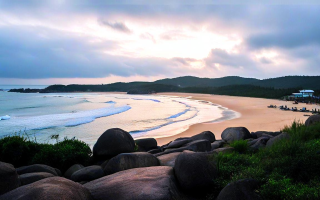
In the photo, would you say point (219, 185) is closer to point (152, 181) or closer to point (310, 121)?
point (152, 181)

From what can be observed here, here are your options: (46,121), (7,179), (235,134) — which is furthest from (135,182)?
(46,121)

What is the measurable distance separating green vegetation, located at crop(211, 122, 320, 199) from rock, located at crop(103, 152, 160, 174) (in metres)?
2.03

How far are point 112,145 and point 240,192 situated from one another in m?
5.79

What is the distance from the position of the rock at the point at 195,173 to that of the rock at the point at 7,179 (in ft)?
12.7

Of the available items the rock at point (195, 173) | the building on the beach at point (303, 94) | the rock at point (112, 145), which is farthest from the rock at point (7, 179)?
the building on the beach at point (303, 94)

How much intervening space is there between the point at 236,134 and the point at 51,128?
56.8 ft

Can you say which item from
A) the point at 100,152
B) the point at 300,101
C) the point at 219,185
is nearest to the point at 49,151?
the point at 100,152

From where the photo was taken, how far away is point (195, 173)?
5168 millimetres

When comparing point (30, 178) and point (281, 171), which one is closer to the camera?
point (281, 171)

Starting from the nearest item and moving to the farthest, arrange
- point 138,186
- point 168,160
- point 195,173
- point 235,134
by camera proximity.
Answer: point 138,186 → point 195,173 → point 168,160 → point 235,134

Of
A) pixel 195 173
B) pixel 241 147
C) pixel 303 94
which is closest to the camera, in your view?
pixel 195 173

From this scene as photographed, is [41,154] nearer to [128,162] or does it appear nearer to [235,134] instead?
[128,162]

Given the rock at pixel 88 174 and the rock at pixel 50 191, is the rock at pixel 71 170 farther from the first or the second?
the rock at pixel 50 191

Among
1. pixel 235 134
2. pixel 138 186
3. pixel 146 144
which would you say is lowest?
pixel 146 144
